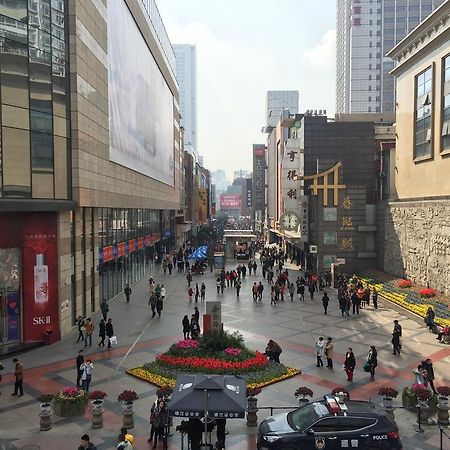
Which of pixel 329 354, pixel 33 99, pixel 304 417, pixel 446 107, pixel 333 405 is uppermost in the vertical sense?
pixel 446 107

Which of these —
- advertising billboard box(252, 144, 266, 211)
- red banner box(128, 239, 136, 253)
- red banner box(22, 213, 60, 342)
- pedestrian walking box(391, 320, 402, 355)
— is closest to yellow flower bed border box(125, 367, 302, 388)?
pedestrian walking box(391, 320, 402, 355)

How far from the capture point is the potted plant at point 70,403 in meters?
15.5

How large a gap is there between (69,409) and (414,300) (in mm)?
24427

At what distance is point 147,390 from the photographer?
17.9m

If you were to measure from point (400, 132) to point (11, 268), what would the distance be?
119 ft

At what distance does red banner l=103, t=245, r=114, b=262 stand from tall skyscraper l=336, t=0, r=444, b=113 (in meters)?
128

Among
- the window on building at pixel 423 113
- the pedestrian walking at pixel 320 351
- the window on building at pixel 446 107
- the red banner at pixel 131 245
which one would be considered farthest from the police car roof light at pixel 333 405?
the red banner at pixel 131 245

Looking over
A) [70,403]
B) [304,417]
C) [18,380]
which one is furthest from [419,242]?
[18,380]

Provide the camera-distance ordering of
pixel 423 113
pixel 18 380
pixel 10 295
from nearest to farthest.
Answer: pixel 18 380
pixel 10 295
pixel 423 113

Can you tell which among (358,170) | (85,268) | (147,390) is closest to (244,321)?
(85,268)

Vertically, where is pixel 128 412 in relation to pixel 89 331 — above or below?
below

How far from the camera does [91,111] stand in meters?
29.7

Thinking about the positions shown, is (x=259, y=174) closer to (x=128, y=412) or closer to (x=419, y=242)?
(x=419, y=242)

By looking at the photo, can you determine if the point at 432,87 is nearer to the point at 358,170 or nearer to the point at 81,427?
the point at 358,170
